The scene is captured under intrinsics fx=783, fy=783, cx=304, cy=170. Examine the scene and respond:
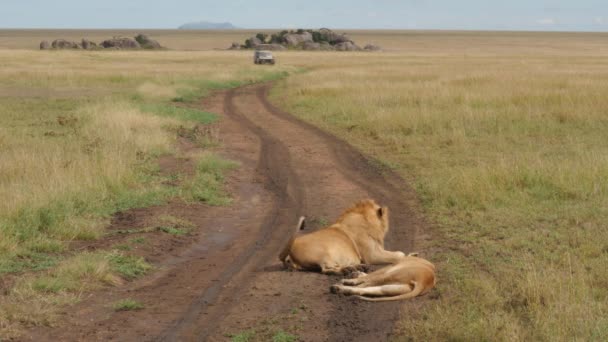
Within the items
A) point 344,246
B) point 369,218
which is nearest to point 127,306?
point 344,246

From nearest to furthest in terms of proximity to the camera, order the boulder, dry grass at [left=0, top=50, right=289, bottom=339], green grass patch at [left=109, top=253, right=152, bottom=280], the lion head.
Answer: dry grass at [left=0, top=50, right=289, bottom=339], green grass patch at [left=109, top=253, right=152, bottom=280], the lion head, the boulder

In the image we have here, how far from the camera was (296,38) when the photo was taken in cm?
9450

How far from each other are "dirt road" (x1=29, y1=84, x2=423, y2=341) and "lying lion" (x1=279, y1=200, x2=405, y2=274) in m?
0.13

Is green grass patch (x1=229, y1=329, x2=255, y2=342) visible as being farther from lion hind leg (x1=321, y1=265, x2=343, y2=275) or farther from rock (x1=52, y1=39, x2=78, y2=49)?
rock (x1=52, y1=39, x2=78, y2=49)

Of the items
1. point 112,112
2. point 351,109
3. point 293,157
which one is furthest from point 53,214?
point 351,109

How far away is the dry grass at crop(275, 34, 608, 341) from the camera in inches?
220

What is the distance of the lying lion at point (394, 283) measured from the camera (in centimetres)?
620

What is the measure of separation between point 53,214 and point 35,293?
93.9 inches

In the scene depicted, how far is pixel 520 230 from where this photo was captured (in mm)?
8500

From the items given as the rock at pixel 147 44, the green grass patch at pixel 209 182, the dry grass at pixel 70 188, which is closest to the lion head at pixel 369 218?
the dry grass at pixel 70 188

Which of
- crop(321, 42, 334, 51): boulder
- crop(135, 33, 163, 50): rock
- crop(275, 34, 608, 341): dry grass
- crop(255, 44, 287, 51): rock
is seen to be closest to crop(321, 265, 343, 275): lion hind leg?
crop(275, 34, 608, 341): dry grass

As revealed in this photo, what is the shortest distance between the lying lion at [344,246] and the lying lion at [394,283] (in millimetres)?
437

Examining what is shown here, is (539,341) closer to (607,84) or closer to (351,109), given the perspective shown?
(351,109)

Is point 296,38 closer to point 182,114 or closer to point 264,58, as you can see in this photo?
point 264,58
